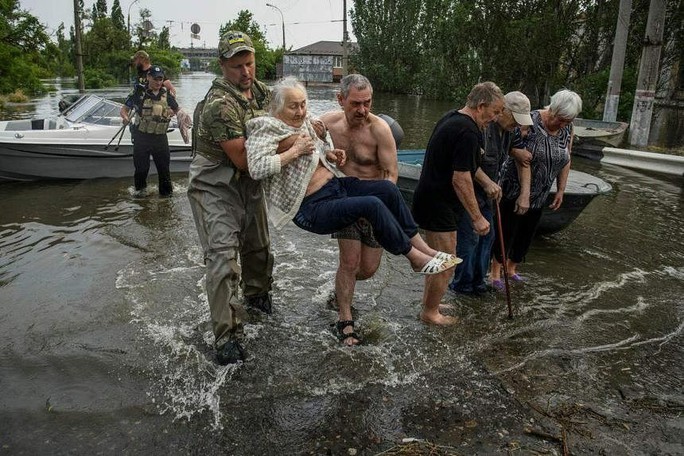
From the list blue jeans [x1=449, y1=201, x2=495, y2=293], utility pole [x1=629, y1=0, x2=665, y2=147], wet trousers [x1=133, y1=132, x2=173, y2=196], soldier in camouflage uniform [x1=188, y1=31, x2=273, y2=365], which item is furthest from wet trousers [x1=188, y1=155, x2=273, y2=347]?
utility pole [x1=629, y1=0, x2=665, y2=147]

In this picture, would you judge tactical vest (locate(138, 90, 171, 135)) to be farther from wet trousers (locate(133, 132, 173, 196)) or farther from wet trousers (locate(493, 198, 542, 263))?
wet trousers (locate(493, 198, 542, 263))

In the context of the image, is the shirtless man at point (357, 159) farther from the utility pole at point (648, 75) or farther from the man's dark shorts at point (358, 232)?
the utility pole at point (648, 75)

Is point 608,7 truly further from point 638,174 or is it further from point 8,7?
point 8,7

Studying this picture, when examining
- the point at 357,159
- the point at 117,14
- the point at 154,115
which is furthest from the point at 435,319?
the point at 117,14

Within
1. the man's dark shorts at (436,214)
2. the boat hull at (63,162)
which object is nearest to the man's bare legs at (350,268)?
the man's dark shorts at (436,214)

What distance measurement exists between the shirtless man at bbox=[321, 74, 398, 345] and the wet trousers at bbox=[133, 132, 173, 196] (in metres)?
5.15

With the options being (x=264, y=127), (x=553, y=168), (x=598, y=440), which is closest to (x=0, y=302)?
(x=264, y=127)

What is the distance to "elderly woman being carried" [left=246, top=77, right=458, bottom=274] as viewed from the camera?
11.6ft

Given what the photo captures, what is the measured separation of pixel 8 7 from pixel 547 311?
27765mm

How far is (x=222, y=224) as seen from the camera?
12.3 feet

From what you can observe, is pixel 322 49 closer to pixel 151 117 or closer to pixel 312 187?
pixel 151 117

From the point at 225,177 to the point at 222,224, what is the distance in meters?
0.34

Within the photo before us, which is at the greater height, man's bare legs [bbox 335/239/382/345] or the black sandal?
man's bare legs [bbox 335/239/382/345]

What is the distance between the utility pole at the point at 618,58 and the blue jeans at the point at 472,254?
12882 mm
